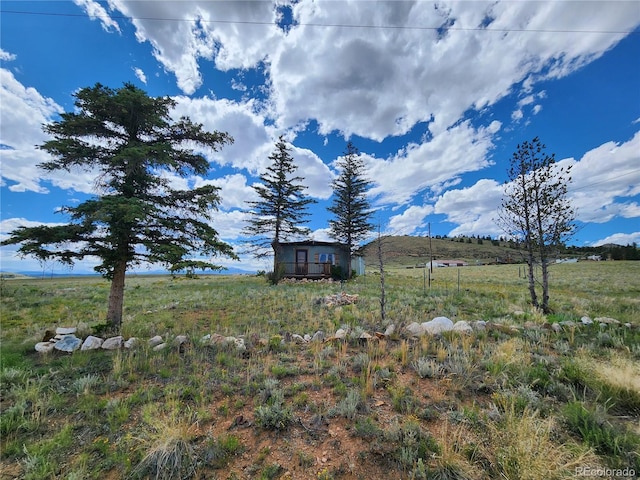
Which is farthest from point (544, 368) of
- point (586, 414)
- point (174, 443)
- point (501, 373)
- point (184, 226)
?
point (184, 226)

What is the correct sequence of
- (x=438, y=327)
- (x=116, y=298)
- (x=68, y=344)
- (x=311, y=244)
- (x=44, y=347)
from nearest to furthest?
(x=44, y=347)
(x=68, y=344)
(x=438, y=327)
(x=116, y=298)
(x=311, y=244)

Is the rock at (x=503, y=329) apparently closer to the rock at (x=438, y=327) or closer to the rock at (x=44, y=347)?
the rock at (x=438, y=327)

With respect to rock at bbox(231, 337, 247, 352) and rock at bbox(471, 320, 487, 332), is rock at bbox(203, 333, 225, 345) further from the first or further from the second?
rock at bbox(471, 320, 487, 332)

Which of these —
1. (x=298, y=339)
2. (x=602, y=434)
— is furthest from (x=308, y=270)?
(x=602, y=434)

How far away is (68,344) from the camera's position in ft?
19.9

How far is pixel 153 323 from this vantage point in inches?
330

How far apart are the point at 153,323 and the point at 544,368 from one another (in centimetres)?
981

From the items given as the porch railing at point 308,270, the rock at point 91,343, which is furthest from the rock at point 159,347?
the porch railing at point 308,270

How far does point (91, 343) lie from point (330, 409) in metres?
5.87

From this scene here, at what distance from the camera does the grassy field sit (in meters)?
2.85

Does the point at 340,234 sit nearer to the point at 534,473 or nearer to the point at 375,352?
the point at 375,352

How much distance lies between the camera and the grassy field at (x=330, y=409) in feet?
9.35

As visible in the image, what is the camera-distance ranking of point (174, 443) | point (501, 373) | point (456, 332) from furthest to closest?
point (456, 332) → point (501, 373) → point (174, 443)

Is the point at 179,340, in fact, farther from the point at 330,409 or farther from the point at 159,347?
the point at 330,409
